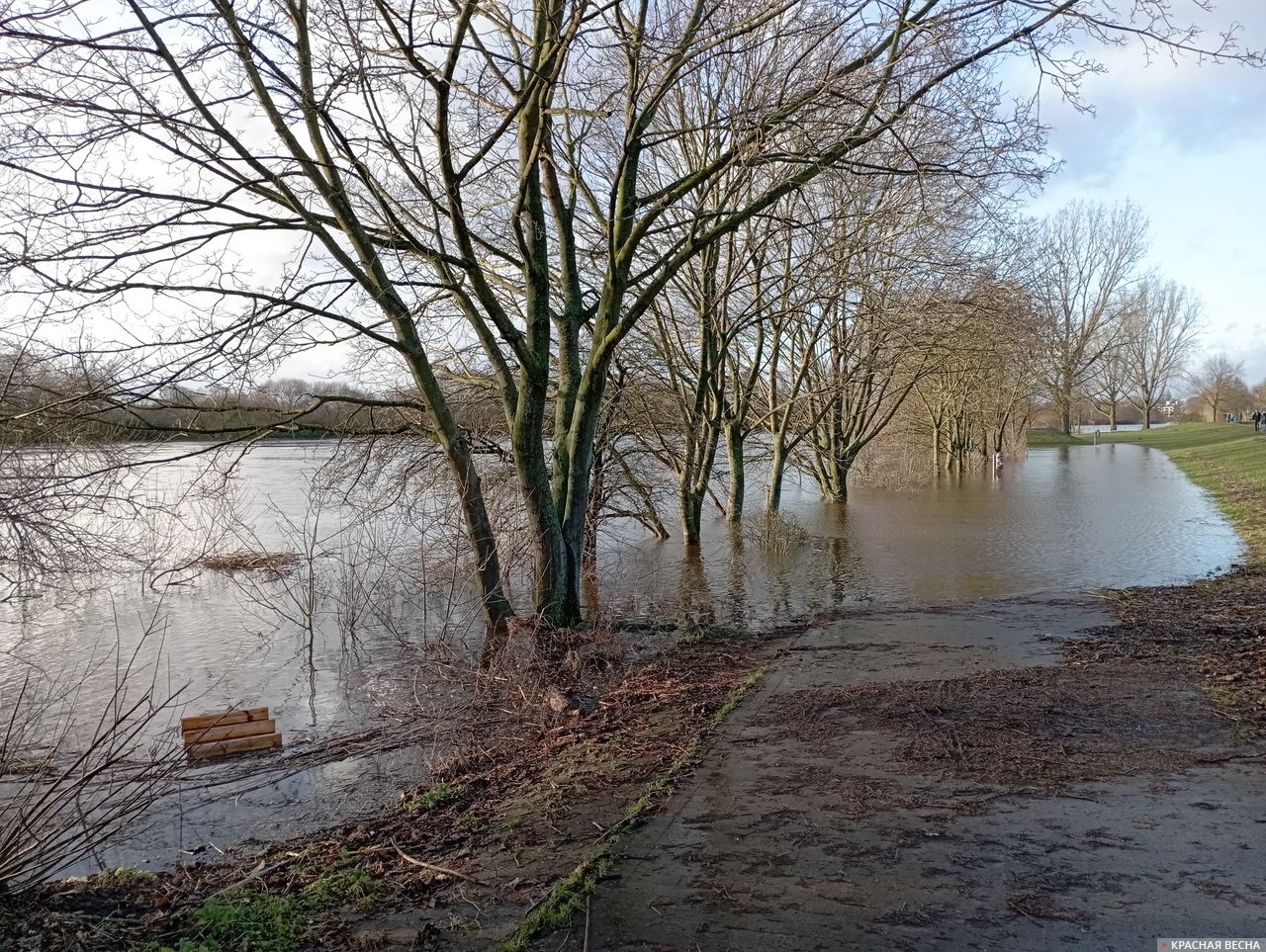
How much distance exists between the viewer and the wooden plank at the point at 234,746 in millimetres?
7527

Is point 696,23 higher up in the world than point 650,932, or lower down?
higher up

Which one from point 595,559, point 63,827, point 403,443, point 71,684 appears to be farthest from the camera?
point 595,559

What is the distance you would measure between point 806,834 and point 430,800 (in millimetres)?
2556

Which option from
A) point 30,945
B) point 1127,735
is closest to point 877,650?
point 1127,735

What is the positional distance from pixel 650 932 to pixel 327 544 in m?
15.4

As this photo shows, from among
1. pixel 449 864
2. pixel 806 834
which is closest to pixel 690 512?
pixel 806 834

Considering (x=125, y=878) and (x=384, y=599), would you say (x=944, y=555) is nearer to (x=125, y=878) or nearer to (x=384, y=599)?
(x=384, y=599)

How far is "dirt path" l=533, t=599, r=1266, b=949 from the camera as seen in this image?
3.73 m

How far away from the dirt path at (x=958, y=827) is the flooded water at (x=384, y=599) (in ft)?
9.40

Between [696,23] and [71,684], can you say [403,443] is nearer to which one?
[71,684]

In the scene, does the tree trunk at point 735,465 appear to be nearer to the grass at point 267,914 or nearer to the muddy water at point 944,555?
the muddy water at point 944,555

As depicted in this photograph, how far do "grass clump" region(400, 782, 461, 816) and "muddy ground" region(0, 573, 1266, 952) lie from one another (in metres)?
0.02

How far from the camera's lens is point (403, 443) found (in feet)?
43.1

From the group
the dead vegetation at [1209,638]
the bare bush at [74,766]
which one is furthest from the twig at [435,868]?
the dead vegetation at [1209,638]
